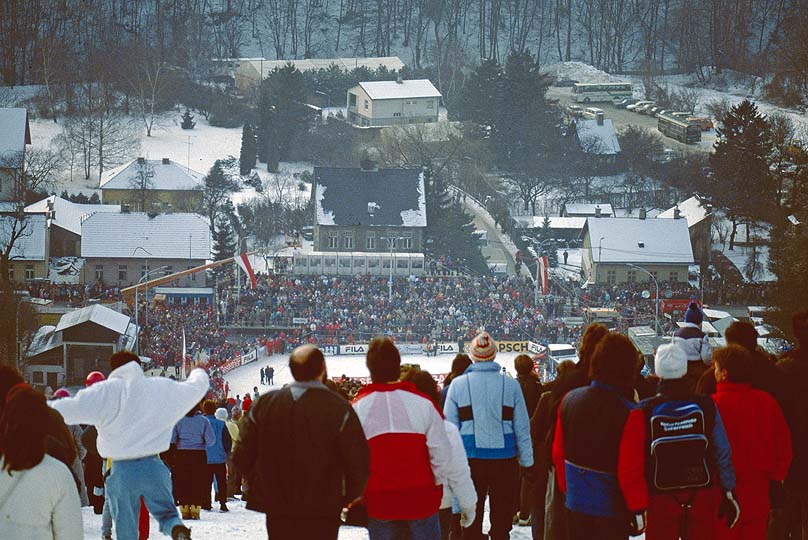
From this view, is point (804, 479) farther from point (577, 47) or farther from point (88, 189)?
point (577, 47)

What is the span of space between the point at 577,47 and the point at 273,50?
1758cm

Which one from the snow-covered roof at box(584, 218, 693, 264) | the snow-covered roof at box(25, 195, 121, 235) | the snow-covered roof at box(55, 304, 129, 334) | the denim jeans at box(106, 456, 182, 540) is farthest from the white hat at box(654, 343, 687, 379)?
the snow-covered roof at box(25, 195, 121, 235)

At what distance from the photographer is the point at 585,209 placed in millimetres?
52875

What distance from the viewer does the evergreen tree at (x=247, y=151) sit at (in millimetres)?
55625

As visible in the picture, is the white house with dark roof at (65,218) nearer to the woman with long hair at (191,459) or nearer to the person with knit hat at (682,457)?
the woman with long hair at (191,459)

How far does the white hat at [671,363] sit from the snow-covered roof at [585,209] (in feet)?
150

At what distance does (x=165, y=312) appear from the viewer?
36.0 m

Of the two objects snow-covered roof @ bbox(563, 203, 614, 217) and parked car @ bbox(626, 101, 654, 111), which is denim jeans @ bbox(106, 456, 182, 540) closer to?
snow-covered roof @ bbox(563, 203, 614, 217)

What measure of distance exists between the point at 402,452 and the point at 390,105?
60.7 meters

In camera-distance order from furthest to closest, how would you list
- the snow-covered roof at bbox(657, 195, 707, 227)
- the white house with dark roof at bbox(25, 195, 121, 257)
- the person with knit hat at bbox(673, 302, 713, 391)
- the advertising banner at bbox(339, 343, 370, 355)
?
the snow-covered roof at bbox(657, 195, 707, 227) → the white house with dark roof at bbox(25, 195, 121, 257) → the advertising banner at bbox(339, 343, 370, 355) → the person with knit hat at bbox(673, 302, 713, 391)

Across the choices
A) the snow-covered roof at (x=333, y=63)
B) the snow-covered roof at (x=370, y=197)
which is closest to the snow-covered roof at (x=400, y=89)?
the snow-covered roof at (x=333, y=63)

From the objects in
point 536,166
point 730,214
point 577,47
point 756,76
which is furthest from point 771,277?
point 577,47

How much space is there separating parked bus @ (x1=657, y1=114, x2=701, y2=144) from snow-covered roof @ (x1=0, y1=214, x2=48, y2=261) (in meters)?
29.1

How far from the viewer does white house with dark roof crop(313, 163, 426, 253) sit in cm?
4675
